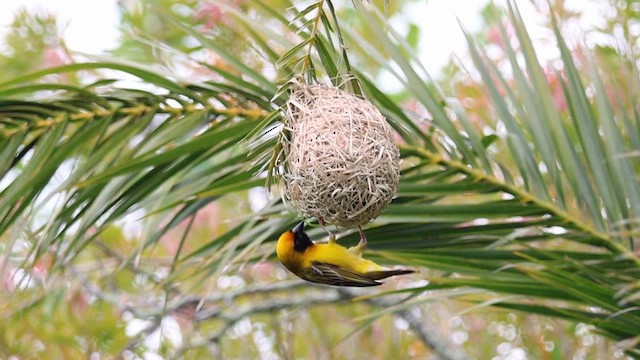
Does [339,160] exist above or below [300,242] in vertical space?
above

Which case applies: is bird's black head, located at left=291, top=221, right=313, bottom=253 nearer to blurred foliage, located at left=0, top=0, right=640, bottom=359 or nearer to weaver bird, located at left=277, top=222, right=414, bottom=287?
weaver bird, located at left=277, top=222, right=414, bottom=287

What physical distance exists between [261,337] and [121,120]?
2506 mm

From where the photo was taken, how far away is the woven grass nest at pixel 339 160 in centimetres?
166

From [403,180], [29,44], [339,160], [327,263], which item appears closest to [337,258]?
[327,263]

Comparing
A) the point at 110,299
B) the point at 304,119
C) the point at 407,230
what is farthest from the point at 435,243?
the point at 110,299

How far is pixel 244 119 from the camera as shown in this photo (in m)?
2.53

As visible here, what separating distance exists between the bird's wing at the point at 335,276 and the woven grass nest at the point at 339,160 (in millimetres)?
192

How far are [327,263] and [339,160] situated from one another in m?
0.35

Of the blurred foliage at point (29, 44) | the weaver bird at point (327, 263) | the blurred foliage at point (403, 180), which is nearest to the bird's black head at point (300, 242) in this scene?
the weaver bird at point (327, 263)

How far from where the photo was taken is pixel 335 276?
194 centimetres

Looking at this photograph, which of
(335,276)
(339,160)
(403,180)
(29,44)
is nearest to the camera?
(339,160)

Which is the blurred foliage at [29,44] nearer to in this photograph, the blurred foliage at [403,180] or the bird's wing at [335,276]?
the blurred foliage at [403,180]

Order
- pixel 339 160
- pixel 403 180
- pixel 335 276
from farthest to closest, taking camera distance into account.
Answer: pixel 403 180 → pixel 335 276 → pixel 339 160

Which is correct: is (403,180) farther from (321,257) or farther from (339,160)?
(339,160)
